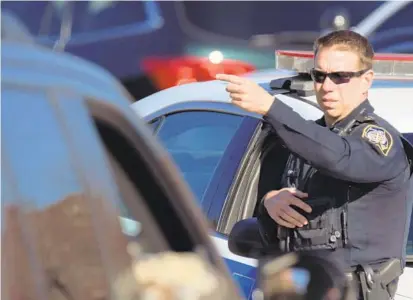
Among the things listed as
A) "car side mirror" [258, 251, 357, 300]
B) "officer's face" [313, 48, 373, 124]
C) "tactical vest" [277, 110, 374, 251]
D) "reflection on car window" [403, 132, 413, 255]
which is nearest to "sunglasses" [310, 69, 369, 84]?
"officer's face" [313, 48, 373, 124]

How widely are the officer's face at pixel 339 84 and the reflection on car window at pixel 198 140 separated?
23.2 inches

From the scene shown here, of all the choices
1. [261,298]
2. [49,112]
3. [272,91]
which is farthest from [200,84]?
[49,112]

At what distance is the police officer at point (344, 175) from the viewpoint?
2.96 meters

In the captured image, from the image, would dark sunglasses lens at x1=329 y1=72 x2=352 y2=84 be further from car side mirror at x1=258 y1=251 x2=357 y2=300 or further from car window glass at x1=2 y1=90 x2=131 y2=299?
car window glass at x1=2 y1=90 x2=131 y2=299

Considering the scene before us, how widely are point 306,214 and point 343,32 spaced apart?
0.58 meters

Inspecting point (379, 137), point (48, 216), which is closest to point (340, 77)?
point (379, 137)

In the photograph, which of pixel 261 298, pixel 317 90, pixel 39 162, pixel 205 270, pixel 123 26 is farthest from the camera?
pixel 123 26

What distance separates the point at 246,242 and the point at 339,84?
0.55 metres

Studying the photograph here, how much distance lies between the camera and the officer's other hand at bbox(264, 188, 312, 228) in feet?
10.1

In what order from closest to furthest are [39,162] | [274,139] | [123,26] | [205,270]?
[39,162]
[205,270]
[274,139]
[123,26]

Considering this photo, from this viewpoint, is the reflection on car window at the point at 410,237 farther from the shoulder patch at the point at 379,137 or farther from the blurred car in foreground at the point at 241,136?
the shoulder patch at the point at 379,137

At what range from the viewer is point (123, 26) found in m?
8.29

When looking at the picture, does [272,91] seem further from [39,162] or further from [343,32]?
[39,162]

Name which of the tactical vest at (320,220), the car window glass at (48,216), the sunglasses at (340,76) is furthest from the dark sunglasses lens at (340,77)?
the car window glass at (48,216)
